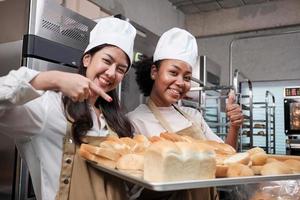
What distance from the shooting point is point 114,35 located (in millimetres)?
1153

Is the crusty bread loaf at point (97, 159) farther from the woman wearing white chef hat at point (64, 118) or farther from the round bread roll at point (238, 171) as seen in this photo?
the round bread roll at point (238, 171)

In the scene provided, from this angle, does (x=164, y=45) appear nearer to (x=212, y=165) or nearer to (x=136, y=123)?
(x=136, y=123)

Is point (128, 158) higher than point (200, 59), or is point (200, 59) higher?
point (200, 59)

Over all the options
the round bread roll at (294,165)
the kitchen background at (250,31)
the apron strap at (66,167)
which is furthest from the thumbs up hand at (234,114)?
the kitchen background at (250,31)

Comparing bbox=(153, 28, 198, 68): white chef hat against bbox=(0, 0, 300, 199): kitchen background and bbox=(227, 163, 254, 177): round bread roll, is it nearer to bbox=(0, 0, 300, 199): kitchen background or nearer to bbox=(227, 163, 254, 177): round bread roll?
bbox=(227, 163, 254, 177): round bread roll

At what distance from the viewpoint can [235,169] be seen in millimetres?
747

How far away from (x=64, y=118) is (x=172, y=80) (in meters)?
0.54

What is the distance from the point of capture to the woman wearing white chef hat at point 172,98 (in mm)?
1366

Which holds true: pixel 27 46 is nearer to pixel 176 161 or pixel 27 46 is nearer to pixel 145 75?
pixel 145 75

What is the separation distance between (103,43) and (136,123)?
40 centimetres

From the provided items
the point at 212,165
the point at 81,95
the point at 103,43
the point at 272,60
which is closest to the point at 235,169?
the point at 212,165

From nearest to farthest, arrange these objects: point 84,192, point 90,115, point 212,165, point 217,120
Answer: point 212,165 → point 84,192 → point 90,115 → point 217,120

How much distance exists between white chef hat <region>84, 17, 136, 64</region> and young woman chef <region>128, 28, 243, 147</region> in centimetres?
24

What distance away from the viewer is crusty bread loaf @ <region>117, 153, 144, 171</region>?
767 mm
